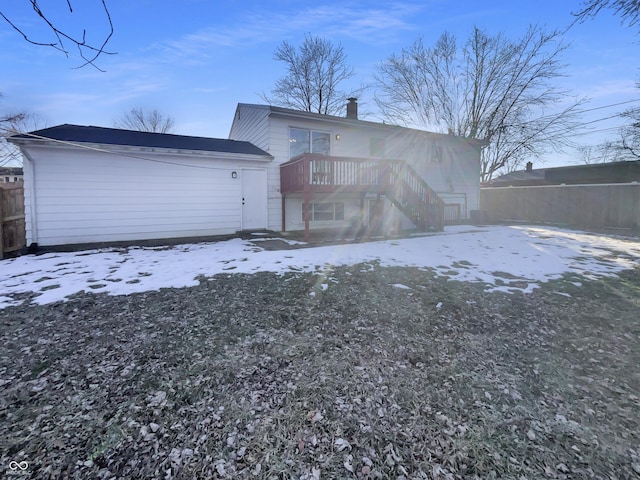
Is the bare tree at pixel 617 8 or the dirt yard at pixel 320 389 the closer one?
the dirt yard at pixel 320 389

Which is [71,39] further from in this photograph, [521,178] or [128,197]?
[521,178]

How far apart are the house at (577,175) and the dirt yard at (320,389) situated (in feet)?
72.8

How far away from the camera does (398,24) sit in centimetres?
598

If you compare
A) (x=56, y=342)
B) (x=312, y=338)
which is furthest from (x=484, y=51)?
(x=56, y=342)

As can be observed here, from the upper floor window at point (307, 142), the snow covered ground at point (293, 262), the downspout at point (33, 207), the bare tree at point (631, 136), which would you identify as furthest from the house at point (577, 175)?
the downspout at point (33, 207)

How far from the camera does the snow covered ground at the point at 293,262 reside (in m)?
4.50

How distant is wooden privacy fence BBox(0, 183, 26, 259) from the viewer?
6.32 m

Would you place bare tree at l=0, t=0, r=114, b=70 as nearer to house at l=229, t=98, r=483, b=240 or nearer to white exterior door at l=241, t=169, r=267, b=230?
house at l=229, t=98, r=483, b=240

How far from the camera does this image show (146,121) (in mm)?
24328

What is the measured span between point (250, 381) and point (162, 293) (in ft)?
A: 8.25

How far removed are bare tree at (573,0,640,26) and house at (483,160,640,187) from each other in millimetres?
19456

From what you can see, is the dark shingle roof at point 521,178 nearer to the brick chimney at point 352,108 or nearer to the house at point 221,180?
the house at point 221,180

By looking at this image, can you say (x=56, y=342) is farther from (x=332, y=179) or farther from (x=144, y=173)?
(x=332, y=179)

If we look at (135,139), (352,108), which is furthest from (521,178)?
(135,139)
